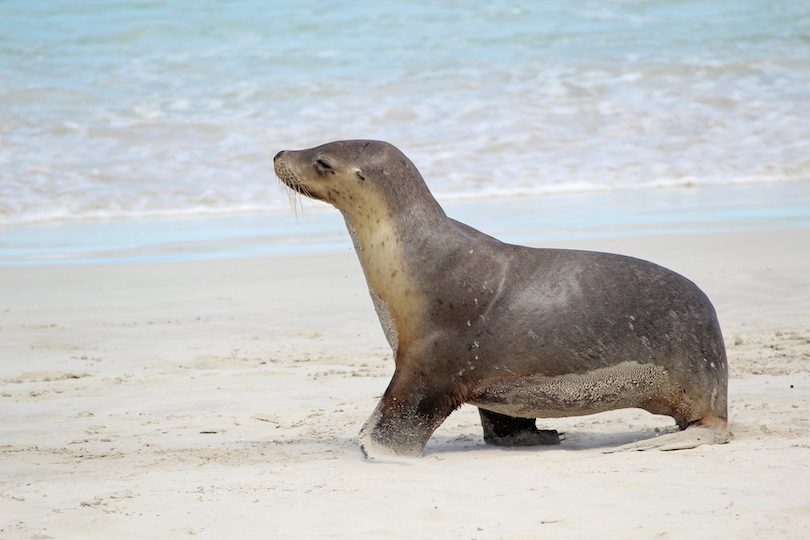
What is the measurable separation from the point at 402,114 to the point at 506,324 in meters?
14.1

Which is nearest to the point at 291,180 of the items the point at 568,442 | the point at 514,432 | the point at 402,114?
the point at 514,432

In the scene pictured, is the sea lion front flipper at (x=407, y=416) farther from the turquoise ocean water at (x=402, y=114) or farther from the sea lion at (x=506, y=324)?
the turquoise ocean water at (x=402, y=114)

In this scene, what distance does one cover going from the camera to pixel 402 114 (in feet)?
58.1

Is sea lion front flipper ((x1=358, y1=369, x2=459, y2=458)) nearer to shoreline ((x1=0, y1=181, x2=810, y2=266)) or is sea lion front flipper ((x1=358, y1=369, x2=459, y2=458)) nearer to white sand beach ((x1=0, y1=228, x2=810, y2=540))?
white sand beach ((x1=0, y1=228, x2=810, y2=540))

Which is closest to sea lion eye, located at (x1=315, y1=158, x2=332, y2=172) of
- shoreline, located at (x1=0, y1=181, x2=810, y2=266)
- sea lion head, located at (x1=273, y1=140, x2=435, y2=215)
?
sea lion head, located at (x1=273, y1=140, x2=435, y2=215)

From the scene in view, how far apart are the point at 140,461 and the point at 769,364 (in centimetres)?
367

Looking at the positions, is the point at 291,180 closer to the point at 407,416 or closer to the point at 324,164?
the point at 324,164

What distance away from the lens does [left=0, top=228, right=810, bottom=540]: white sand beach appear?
302cm

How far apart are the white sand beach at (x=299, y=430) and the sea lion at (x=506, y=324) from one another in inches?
9.8

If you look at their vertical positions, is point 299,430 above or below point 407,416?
below

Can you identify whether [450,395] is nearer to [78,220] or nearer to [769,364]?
[769,364]

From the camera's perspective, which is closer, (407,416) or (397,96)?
(407,416)

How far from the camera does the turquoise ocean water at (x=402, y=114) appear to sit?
A: 11.6 meters

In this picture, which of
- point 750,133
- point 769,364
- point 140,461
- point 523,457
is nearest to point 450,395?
point 523,457
